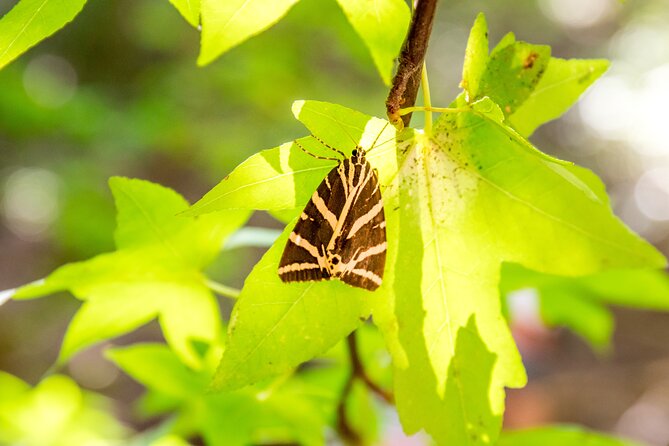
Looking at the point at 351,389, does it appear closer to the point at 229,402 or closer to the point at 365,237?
the point at 229,402

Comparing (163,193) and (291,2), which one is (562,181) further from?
(163,193)

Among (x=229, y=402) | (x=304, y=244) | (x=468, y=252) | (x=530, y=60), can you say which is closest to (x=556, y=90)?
(x=530, y=60)

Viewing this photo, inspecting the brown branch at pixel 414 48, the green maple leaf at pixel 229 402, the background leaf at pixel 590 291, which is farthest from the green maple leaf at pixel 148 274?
the background leaf at pixel 590 291

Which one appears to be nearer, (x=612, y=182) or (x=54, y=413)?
(x=54, y=413)

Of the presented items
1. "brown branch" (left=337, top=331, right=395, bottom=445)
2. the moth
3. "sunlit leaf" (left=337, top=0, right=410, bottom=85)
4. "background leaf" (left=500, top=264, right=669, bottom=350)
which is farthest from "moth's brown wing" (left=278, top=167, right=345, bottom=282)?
"background leaf" (left=500, top=264, right=669, bottom=350)

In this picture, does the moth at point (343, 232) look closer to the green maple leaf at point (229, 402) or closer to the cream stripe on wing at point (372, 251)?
the cream stripe on wing at point (372, 251)

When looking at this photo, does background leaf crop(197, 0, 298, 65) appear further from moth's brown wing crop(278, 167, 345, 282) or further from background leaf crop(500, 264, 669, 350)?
background leaf crop(500, 264, 669, 350)

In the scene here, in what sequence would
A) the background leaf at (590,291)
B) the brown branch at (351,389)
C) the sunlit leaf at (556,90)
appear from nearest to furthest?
1. the sunlit leaf at (556,90)
2. the brown branch at (351,389)
3. the background leaf at (590,291)

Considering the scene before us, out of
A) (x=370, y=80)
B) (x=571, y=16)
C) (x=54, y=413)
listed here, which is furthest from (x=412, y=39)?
(x=571, y=16)
